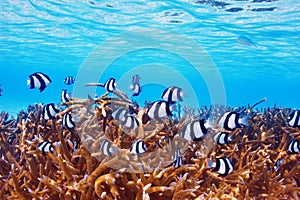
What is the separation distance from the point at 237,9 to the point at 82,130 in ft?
48.2

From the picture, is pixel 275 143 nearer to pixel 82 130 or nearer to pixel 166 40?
pixel 82 130

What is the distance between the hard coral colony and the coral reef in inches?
0.5

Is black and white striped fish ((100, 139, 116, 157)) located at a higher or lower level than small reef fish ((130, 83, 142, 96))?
lower

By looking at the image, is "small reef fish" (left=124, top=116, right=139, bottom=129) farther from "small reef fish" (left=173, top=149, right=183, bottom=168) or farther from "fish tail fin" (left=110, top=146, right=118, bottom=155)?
"small reef fish" (left=173, top=149, right=183, bottom=168)

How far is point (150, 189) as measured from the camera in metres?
3.45

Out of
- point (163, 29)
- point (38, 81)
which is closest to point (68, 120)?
point (38, 81)

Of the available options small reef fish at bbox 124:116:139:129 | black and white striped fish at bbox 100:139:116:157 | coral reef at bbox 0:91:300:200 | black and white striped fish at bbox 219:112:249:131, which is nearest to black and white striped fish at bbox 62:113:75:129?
coral reef at bbox 0:91:300:200

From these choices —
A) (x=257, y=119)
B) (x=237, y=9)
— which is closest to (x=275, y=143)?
(x=257, y=119)

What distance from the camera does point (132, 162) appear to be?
384 centimetres

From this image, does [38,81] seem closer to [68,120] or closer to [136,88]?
[68,120]

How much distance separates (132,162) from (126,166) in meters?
0.11

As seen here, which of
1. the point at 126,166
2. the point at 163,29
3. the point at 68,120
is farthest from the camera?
the point at 163,29

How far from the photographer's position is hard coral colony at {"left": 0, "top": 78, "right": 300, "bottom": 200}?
3.57 meters

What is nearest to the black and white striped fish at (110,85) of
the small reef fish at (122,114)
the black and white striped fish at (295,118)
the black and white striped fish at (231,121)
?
the small reef fish at (122,114)
